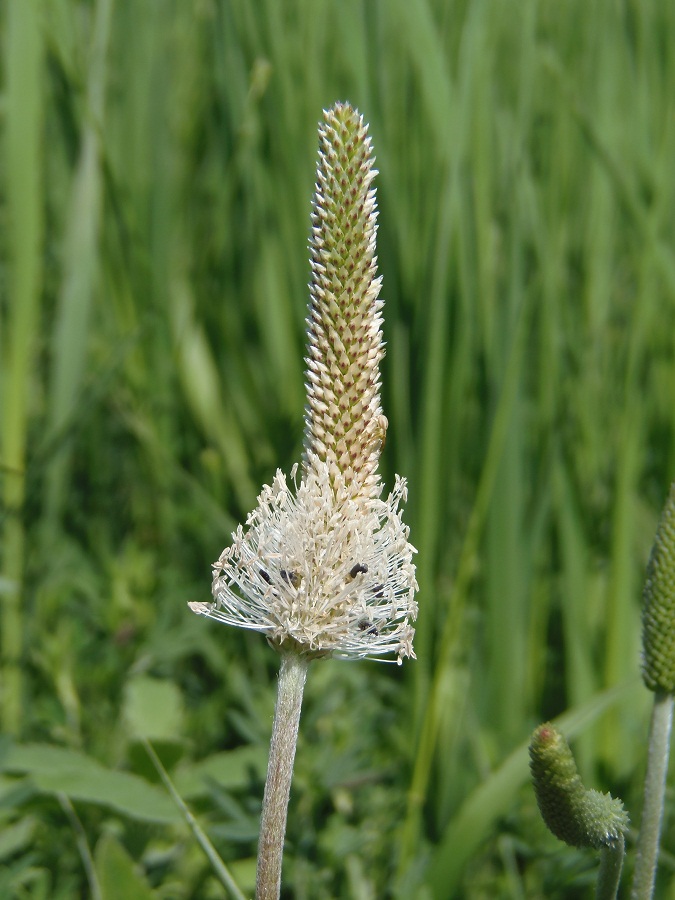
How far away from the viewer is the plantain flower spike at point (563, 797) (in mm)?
925

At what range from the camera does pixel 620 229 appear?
3.23m

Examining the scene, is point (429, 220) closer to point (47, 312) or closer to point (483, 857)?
point (483, 857)

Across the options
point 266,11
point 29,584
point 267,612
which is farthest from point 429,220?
point 267,612

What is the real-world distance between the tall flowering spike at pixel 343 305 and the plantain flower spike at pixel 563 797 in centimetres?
30

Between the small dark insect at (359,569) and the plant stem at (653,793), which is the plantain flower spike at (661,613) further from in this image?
the small dark insect at (359,569)

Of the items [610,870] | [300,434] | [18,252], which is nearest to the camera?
[610,870]

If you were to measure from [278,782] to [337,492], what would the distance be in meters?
0.26

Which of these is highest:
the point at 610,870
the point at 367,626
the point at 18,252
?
the point at 18,252

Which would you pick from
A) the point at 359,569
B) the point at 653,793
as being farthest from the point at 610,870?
the point at 359,569

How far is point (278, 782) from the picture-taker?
0.91 m

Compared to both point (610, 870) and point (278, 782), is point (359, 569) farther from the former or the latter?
point (610, 870)

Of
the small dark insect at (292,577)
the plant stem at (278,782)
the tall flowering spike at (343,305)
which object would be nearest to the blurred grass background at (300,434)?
the plant stem at (278,782)

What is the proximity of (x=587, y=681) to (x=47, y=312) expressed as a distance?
1.97 meters

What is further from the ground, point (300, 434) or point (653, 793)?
point (300, 434)
